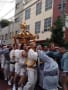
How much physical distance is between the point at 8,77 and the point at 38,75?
152 inches

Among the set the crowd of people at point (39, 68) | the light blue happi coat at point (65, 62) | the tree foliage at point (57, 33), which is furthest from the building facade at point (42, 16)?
the light blue happi coat at point (65, 62)

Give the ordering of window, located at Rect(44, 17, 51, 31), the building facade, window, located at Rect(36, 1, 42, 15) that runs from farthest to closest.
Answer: window, located at Rect(36, 1, 42, 15)
window, located at Rect(44, 17, 51, 31)
the building facade

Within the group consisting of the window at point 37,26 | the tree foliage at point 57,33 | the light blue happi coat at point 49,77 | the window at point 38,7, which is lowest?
the light blue happi coat at point 49,77

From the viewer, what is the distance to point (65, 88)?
11406mm

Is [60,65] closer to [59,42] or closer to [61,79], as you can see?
[61,79]

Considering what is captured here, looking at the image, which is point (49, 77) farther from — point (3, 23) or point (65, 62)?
point (3, 23)

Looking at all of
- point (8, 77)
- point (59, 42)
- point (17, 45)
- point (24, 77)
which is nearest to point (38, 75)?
point (24, 77)

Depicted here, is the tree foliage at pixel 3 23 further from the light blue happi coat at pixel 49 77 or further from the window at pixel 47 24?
the light blue happi coat at pixel 49 77

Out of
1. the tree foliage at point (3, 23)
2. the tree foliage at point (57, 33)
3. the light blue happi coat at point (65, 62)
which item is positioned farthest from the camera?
the tree foliage at point (3, 23)

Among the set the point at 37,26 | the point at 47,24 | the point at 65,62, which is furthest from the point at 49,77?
the point at 37,26

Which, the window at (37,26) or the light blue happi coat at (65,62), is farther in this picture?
the window at (37,26)

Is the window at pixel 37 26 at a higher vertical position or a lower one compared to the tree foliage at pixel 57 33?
higher

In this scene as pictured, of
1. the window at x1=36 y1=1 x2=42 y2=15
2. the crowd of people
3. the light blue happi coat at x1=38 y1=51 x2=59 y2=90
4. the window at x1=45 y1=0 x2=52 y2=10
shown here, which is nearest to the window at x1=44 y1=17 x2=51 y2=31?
the window at x1=45 y1=0 x2=52 y2=10

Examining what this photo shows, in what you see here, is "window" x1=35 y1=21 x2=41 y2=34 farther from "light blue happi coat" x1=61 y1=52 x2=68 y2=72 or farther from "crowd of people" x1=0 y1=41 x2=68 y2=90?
"light blue happi coat" x1=61 y1=52 x2=68 y2=72
